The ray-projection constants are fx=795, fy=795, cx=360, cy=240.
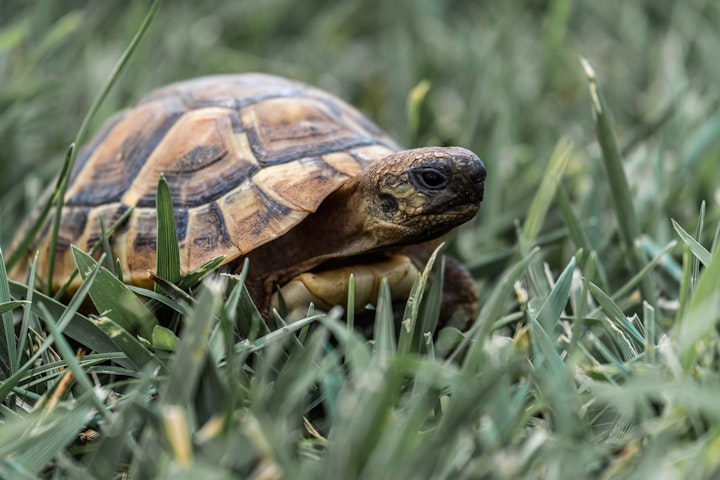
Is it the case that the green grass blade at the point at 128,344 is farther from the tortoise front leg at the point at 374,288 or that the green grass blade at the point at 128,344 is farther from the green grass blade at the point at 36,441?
the tortoise front leg at the point at 374,288

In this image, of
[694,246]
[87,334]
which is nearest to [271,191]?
[87,334]

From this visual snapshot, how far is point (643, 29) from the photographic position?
13.6 feet

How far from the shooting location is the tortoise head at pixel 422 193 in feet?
6.15

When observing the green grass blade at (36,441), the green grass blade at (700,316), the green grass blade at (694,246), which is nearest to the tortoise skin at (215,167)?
the green grass blade at (36,441)

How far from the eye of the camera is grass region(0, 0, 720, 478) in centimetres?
116

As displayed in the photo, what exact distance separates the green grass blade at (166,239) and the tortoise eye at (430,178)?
584 mm

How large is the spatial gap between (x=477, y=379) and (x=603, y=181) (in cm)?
153

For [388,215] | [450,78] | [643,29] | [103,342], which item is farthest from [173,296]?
[643,29]

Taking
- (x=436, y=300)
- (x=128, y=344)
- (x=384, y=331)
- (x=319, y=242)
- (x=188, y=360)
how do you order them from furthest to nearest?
(x=319, y=242), (x=436, y=300), (x=128, y=344), (x=384, y=331), (x=188, y=360)

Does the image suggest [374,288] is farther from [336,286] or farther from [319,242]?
[319,242]

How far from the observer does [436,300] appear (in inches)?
71.2

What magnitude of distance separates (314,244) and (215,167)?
334 millimetres

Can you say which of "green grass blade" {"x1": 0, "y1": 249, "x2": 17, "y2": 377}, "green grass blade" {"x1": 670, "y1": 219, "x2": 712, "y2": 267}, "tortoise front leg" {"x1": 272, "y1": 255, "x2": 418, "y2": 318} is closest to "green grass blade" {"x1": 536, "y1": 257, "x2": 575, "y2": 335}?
"green grass blade" {"x1": 670, "y1": 219, "x2": 712, "y2": 267}

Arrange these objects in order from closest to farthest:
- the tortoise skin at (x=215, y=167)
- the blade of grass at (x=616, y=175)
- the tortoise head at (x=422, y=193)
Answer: the tortoise head at (x=422, y=193), the tortoise skin at (x=215, y=167), the blade of grass at (x=616, y=175)
